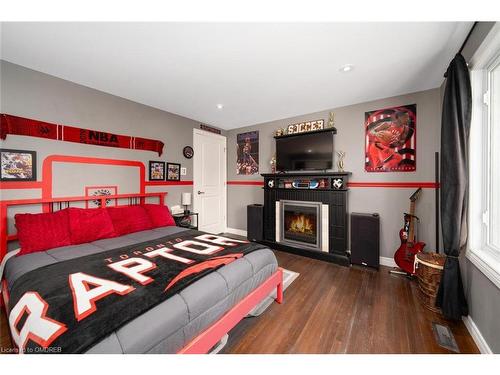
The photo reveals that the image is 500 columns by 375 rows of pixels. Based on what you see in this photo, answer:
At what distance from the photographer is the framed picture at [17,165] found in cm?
204

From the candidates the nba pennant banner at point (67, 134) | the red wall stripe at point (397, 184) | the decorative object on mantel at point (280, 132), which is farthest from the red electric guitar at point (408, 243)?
the nba pennant banner at point (67, 134)

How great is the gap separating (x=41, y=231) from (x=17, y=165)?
832 millimetres

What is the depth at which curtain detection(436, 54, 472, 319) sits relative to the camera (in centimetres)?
170

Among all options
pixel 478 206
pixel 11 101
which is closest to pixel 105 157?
pixel 11 101

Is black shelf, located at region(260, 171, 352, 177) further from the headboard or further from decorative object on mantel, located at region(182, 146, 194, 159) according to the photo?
the headboard

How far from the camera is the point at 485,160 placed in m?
1.65

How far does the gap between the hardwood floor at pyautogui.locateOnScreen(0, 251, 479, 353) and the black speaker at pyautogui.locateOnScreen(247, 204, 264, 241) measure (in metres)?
1.51

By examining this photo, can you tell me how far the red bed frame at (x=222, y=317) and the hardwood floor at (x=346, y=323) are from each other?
0.63 ft

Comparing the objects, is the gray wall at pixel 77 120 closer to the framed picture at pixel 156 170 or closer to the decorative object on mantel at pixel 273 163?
the framed picture at pixel 156 170

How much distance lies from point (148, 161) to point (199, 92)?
4.78ft

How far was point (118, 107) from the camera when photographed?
2.91 meters

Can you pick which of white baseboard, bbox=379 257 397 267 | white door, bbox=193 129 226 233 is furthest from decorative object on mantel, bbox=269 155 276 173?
white baseboard, bbox=379 257 397 267

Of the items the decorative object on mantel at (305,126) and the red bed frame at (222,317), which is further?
the decorative object on mantel at (305,126)

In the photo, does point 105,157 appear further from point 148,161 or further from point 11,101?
point 11,101
